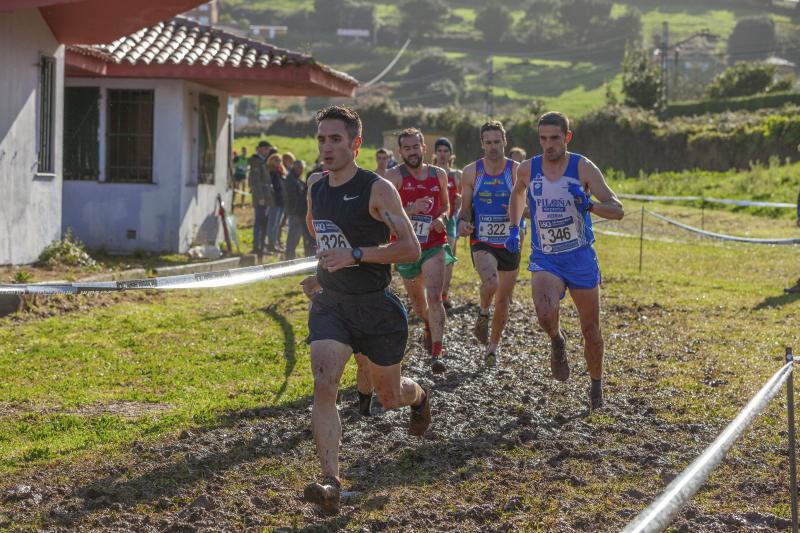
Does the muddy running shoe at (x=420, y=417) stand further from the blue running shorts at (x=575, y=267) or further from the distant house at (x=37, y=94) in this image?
the distant house at (x=37, y=94)

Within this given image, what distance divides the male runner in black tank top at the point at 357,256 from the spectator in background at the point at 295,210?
12.1 meters

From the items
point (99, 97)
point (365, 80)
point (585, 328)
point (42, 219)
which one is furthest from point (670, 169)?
point (365, 80)

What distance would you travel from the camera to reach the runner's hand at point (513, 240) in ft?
31.5

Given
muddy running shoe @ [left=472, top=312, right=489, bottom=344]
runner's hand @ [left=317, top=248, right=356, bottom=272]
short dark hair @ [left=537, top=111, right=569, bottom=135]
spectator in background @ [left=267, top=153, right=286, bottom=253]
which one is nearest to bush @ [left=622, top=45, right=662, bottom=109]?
spectator in background @ [left=267, top=153, right=286, bottom=253]

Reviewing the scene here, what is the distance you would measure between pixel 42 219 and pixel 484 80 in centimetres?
10473

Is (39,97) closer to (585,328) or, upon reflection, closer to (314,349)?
(585,328)

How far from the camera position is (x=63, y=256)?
15664 millimetres

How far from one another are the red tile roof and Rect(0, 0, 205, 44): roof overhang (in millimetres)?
2134

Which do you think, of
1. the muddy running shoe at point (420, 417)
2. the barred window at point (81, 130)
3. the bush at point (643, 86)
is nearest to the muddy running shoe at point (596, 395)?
the muddy running shoe at point (420, 417)

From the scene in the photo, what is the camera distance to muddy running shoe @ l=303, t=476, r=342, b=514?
17.7 feet

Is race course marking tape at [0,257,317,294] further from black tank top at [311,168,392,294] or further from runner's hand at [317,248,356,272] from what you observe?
runner's hand at [317,248,356,272]

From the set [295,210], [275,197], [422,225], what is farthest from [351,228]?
[275,197]

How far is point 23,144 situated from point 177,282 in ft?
21.5

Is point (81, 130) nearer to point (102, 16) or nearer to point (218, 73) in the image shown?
point (218, 73)
